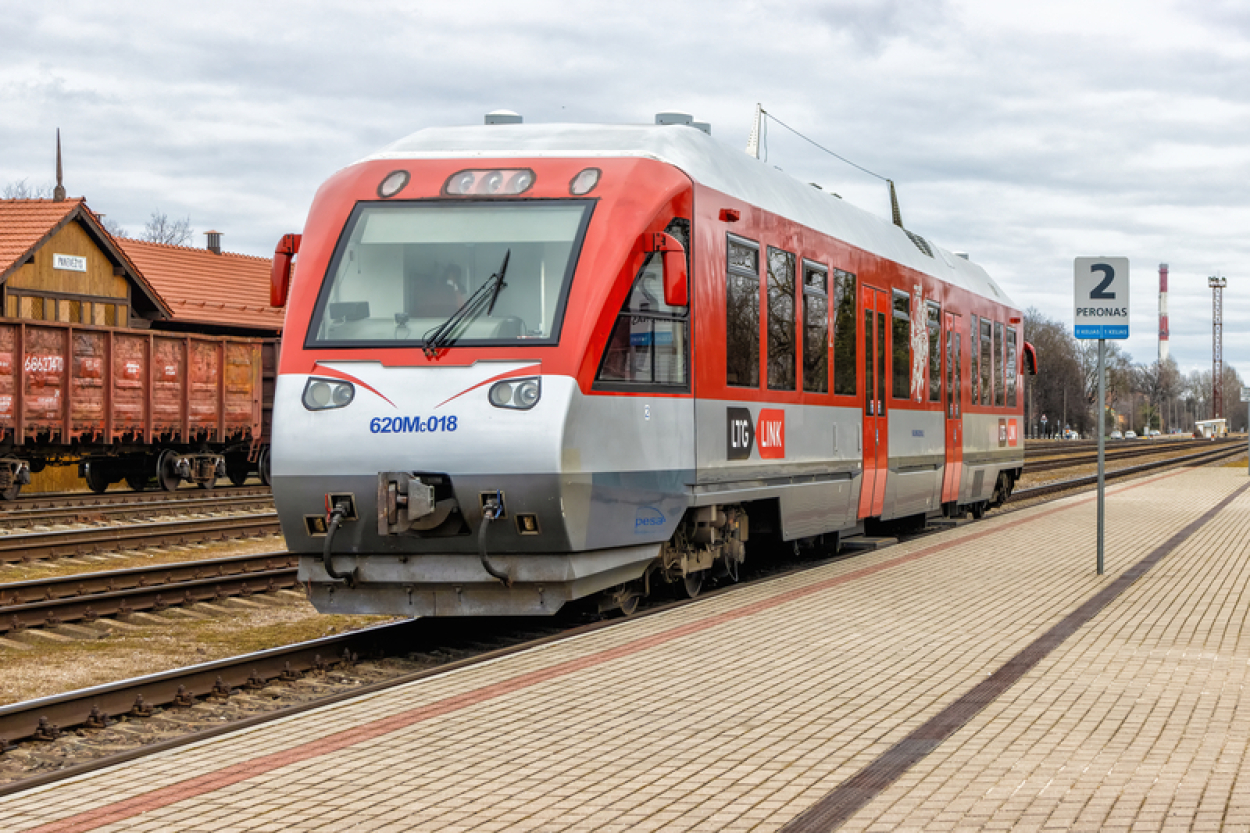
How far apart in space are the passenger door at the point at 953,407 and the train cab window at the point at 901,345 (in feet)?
5.71

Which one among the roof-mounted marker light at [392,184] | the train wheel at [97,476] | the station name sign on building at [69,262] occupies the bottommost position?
the train wheel at [97,476]

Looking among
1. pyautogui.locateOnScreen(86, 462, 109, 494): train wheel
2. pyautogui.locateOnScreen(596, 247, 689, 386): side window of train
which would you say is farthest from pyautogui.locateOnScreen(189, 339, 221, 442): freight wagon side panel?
pyautogui.locateOnScreen(596, 247, 689, 386): side window of train

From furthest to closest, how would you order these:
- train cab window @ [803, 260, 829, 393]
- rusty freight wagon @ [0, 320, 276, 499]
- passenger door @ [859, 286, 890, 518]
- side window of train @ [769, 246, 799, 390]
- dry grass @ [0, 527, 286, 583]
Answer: rusty freight wagon @ [0, 320, 276, 499] < passenger door @ [859, 286, 890, 518] < dry grass @ [0, 527, 286, 583] < train cab window @ [803, 260, 829, 393] < side window of train @ [769, 246, 799, 390]

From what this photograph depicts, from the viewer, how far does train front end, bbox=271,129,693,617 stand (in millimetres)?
8641

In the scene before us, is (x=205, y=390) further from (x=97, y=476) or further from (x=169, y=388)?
(x=97, y=476)

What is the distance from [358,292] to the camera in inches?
362

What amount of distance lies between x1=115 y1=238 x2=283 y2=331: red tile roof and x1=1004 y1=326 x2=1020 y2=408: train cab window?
841 inches

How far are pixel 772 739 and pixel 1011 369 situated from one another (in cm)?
1594

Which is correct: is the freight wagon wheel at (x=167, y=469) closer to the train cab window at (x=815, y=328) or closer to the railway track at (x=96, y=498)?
the railway track at (x=96, y=498)

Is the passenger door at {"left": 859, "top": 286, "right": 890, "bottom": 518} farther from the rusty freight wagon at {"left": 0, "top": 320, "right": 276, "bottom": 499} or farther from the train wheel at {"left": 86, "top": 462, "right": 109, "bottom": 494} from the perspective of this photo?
the train wheel at {"left": 86, "top": 462, "right": 109, "bottom": 494}

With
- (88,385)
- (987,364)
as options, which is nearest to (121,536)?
(88,385)

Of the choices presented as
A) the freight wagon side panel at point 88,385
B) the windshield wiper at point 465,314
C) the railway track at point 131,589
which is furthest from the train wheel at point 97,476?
the windshield wiper at point 465,314

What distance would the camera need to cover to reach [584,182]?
9.42 metres

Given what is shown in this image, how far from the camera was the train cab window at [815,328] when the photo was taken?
1252cm
